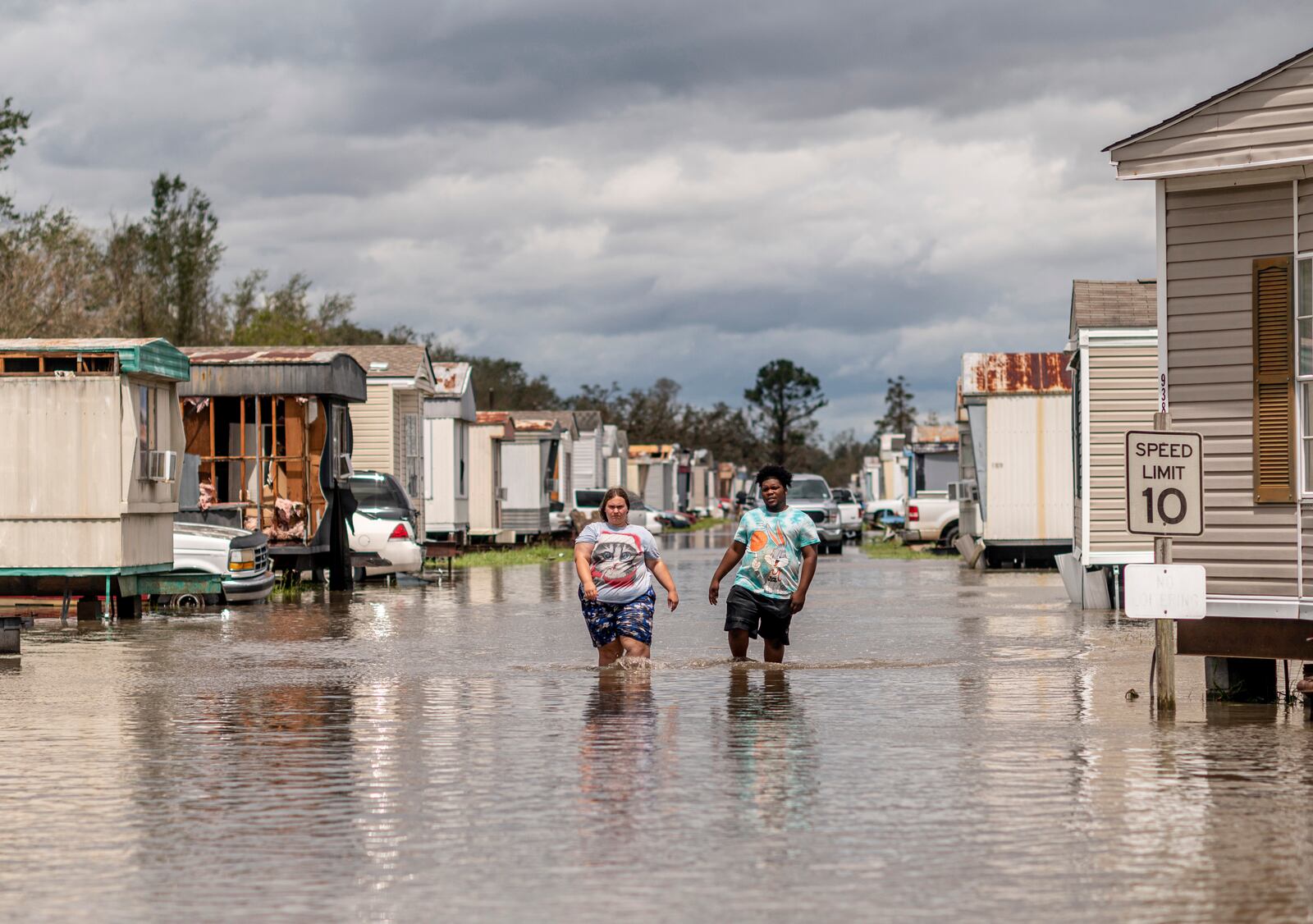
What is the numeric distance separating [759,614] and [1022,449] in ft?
73.6

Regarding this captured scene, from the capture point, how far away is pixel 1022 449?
37719 millimetres

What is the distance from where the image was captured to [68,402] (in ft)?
75.3

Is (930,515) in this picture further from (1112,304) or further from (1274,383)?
(1274,383)

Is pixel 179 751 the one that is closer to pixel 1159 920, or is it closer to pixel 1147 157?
pixel 1159 920

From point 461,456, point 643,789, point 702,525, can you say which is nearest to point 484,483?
point 461,456

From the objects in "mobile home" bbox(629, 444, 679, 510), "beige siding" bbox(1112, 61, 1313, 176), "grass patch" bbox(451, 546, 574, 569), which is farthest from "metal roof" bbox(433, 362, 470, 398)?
"mobile home" bbox(629, 444, 679, 510)

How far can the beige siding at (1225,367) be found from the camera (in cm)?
1361

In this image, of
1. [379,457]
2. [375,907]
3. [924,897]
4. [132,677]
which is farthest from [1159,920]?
[379,457]

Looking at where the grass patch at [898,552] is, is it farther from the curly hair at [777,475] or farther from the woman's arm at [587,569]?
the woman's arm at [587,569]

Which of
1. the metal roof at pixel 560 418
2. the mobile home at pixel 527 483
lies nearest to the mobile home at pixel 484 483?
the mobile home at pixel 527 483

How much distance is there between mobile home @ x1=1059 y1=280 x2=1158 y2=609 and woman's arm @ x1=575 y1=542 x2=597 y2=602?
37.2ft

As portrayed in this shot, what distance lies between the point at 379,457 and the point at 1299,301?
2812 cm

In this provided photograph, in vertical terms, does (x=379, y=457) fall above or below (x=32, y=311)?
below

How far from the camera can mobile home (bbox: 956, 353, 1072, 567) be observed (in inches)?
1484
